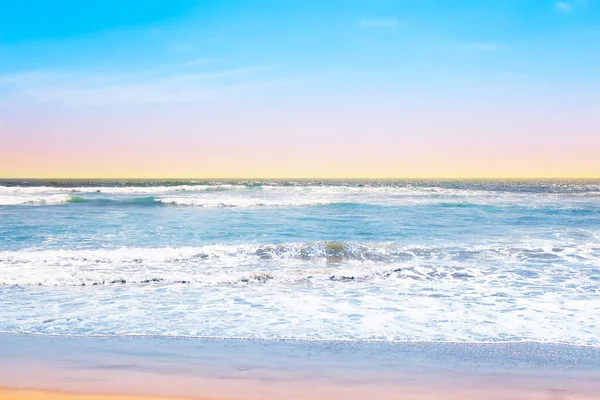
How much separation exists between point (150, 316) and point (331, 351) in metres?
2.66

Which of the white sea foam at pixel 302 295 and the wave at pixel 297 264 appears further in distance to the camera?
the wave at pixel 297 264

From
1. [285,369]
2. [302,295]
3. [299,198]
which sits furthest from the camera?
[299,198]

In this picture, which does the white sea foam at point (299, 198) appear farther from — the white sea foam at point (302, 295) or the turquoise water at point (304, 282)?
the white sea foam at point (302, 295)

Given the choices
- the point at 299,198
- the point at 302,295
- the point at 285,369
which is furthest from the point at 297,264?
the point at 299,198

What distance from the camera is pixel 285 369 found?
453 centimetres

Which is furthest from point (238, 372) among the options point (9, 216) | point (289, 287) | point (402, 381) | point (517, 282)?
point (9, 216)

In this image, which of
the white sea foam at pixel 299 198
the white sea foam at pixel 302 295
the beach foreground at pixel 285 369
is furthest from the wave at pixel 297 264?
the white sea foam at pixel 299 198

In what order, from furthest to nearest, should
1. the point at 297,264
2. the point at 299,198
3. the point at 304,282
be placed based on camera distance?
the point at 299,198 < the point at 297,264 < the point at 304,282

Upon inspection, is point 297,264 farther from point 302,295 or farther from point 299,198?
point 299,198

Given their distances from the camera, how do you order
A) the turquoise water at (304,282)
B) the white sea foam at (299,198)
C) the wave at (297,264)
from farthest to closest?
the white sea foam at (299,198), the wave at (297,264), the turquoise water at (304,282)

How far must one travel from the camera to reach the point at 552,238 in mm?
15344

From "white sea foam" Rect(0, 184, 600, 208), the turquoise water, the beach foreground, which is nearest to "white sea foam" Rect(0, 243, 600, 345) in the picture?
the turquoise water

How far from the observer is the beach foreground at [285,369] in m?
3.98

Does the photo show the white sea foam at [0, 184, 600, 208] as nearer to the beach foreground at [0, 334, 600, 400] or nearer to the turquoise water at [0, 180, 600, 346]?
the turquoise water at [0, 180, 600, 346]
